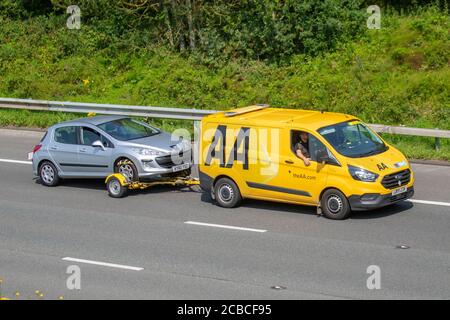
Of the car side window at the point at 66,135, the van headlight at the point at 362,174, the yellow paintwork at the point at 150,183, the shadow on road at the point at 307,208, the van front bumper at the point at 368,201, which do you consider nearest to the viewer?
the van front bumper at the point at 368,201

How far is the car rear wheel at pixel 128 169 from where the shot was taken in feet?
64.3

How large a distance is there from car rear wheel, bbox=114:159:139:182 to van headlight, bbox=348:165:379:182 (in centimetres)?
511

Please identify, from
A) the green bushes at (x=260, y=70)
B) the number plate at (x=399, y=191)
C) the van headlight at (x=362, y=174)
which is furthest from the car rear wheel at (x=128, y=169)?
the green bushes at (x=260, y=70)

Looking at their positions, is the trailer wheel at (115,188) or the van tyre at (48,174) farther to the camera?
the van tyre at (48,174)

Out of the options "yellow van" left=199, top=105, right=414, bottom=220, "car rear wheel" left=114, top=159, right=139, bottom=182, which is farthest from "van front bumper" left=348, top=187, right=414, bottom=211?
"car rear wheel" left=114, top=159, right=139, bottom=182

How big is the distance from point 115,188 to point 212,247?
177 inches

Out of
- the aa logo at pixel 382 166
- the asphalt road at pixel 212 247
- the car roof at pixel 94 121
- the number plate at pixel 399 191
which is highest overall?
the car roof at pixel 94 121

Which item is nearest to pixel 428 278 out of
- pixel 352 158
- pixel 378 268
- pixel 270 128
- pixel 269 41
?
pixel 378 268

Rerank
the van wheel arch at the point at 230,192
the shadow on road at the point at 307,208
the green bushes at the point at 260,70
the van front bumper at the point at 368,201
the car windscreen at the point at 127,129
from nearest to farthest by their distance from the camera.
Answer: the van front bumper at the point at 368,201 < the shadow on road at the point at 307,208 < the van wheel arch at the point at 230,192 < the car windscreen at the point at 127,129 < the green bushes at the point at 260,70


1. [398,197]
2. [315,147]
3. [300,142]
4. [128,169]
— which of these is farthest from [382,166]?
[128,169]

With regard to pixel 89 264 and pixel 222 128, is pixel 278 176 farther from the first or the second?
pixel 89 264

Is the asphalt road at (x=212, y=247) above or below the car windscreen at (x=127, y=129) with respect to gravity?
below

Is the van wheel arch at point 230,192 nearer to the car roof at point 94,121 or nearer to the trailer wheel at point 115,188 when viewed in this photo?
the trailer wheel at point 115,188

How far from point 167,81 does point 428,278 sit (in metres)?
16.2
